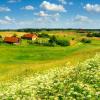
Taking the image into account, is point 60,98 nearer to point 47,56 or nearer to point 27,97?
point 27,97

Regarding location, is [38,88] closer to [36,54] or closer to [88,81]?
[88,81]

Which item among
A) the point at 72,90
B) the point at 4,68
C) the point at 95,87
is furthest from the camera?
the point at 4,68

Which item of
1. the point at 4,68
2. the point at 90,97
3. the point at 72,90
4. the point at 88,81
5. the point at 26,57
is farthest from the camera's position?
the point at 26,57

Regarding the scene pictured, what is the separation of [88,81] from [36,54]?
73.3m

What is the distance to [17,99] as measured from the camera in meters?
9.59

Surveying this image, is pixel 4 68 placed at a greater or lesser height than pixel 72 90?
lesser

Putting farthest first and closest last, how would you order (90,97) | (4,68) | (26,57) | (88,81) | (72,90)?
(26,57) → (4,68) → (88,81) → (72,90) → (90,97)

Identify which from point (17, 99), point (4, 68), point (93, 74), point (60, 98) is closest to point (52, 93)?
point (60, 98)

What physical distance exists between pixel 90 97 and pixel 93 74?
2892 millimetres

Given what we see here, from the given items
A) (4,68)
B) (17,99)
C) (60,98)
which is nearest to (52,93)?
(60,98)

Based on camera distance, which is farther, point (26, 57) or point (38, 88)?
point (26, 57)

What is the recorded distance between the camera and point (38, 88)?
11.1m

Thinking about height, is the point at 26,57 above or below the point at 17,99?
below

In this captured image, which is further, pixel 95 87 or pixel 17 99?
pixel 95 87
